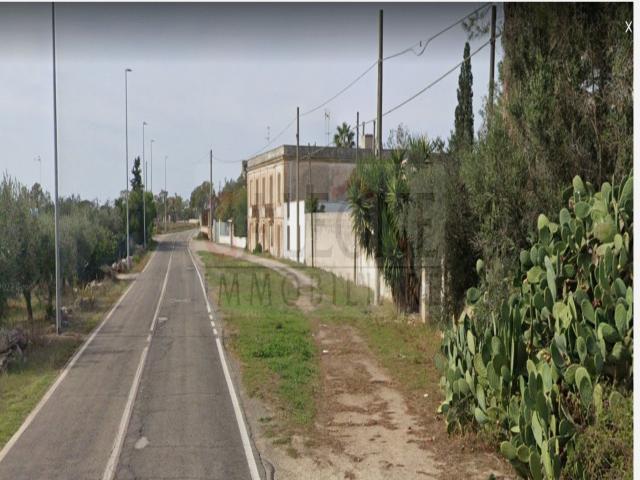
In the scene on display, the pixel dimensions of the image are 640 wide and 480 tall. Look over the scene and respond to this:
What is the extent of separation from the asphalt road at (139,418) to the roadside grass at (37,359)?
0.30 metres

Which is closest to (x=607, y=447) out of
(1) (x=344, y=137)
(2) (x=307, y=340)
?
(2) (x=307, y=340)

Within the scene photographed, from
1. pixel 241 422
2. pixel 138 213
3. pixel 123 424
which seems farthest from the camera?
pixel 138 213

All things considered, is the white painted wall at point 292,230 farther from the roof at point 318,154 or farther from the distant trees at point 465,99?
the distant trees at point 465,99

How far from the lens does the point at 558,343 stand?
304 inches

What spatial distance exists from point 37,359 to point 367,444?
967 cm

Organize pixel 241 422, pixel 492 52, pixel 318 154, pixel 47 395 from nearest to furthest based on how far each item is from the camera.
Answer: pixel 241 422 → pixel 47 395 → pixel 492 52 → pixel 318 154

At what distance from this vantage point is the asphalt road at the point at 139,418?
871 cm

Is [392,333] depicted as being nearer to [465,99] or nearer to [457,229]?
[457,229]

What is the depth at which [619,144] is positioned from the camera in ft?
33.1

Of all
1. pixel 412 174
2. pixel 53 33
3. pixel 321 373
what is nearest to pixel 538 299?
pixel 321 373

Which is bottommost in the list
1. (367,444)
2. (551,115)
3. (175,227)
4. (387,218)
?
(367,444)

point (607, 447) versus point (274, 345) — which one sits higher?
point (607, 447)

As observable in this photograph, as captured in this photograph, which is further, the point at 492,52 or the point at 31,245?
the point at 31,245

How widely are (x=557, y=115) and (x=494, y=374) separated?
483 centimetres
